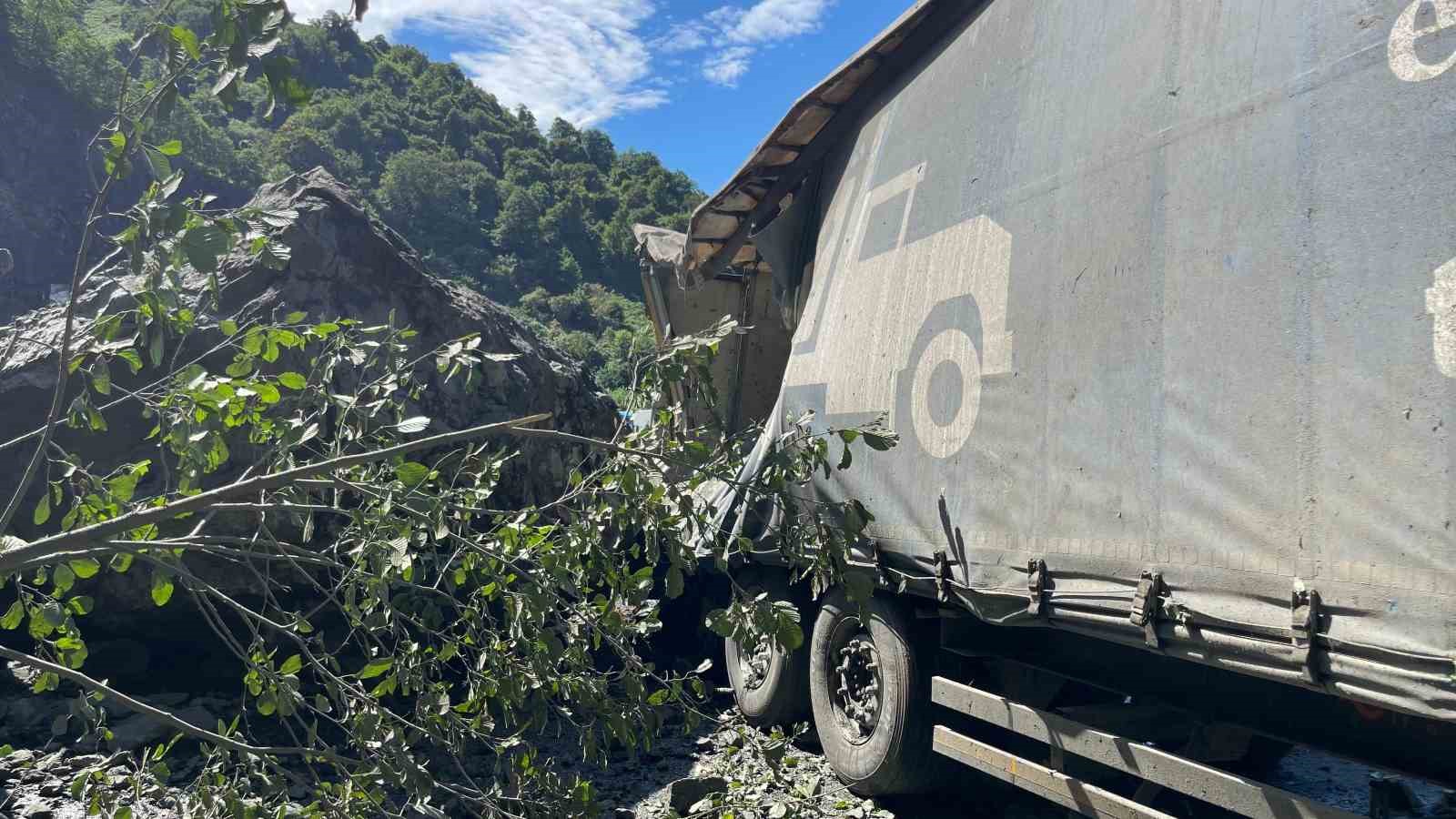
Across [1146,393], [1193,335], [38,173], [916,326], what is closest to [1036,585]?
[1146,393]

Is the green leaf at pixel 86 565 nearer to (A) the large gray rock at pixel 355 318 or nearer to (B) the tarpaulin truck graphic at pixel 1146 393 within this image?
(B) the tarpaulin truck graphic at pixel 1146 393

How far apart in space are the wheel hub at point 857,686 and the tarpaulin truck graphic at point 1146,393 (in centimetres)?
2

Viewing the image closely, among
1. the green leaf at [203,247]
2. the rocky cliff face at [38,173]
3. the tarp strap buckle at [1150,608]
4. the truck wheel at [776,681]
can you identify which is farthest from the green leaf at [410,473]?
the rocky cliff face at [38,173]

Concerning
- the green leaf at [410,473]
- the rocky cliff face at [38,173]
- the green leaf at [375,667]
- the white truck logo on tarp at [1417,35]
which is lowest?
the green leaf at [375,667]

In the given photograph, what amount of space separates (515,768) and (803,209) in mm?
4164

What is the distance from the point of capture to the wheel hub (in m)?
4.58

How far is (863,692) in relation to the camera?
4.66 m

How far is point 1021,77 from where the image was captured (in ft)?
12.3

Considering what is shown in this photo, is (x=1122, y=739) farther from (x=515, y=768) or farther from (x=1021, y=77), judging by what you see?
(x=1021, y=77)

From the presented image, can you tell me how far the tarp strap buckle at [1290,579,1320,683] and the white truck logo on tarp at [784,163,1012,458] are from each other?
1352 millimetres

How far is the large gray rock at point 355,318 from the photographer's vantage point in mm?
5621

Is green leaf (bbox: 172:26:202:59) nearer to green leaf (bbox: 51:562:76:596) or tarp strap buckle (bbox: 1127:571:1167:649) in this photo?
green leaf (bbox: 51:562:76:596)

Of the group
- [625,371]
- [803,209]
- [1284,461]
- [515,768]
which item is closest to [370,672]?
[515,768]

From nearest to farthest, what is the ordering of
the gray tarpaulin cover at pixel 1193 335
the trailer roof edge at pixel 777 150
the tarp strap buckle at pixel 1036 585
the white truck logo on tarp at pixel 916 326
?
the gray tarpaulin cover at pixel 1193 335
the tarp strap buckle at pixel 1036 585
the white truck logo on tarp at pixel 916 326
the trailer roof edge at pixel 777 150
